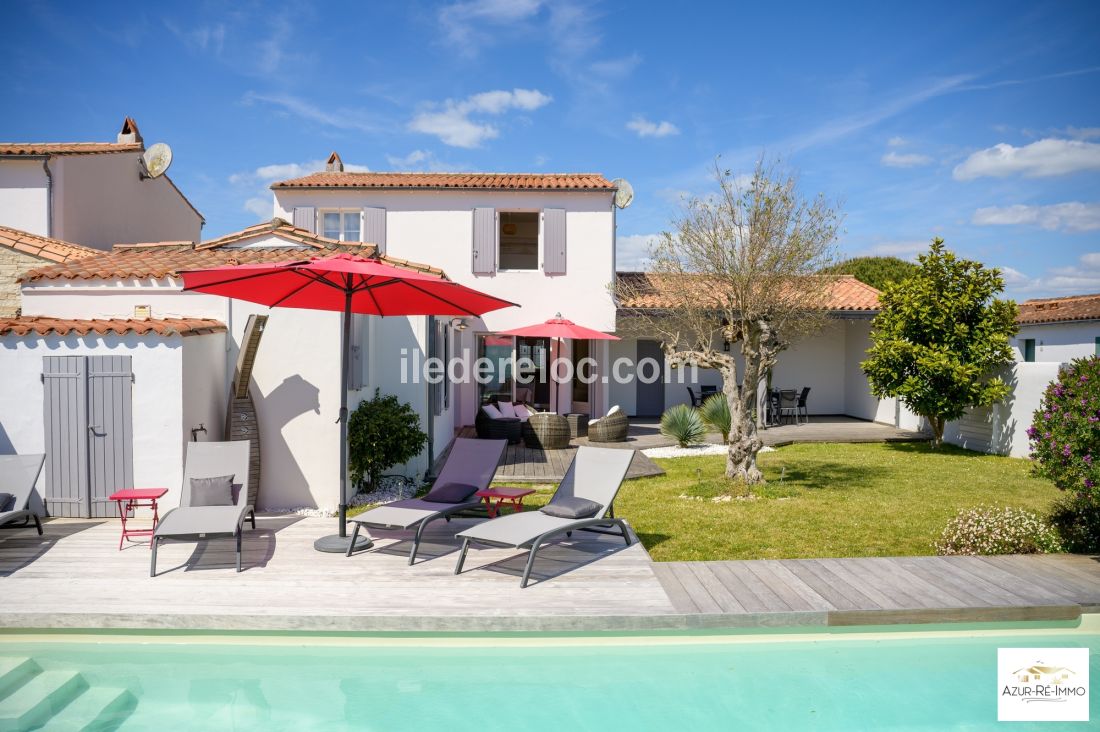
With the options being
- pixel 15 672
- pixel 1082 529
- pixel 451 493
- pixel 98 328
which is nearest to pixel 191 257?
pixel 98 328

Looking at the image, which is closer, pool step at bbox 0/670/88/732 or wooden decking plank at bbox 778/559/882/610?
pool step at bbox 0/670/88/732

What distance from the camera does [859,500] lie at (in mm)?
9430

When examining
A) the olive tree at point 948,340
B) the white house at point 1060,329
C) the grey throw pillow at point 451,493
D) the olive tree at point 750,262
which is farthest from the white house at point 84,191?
the white house at point 1060,329

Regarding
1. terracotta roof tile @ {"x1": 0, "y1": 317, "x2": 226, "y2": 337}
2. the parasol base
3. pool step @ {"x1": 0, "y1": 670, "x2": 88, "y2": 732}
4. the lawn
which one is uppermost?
terracotta roof tile @ {"x1": 0, "y1": 317, "x2": 226, "y2": 337}

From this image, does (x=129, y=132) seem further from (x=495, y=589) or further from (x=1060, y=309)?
(x=1060, y=309)

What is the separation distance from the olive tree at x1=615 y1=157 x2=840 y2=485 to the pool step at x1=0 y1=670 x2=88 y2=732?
8.24 metres

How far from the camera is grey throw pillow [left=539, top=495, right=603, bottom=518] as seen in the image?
625 cm

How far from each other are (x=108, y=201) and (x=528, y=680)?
14953 mm

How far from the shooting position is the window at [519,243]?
20.1 meters

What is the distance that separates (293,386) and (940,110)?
17.3m

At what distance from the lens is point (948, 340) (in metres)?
13.9

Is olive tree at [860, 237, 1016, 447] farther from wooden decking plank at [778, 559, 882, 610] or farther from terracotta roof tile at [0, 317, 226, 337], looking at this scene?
terracotta roof tile at [0, 317, 226, 337]

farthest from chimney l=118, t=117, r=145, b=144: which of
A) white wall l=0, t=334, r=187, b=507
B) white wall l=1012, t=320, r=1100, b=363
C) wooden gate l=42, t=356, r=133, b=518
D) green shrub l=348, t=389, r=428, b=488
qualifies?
white wall l=1012, t=320, r=1100, b=363

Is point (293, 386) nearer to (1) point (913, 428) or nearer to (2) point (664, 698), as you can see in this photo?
(2) point (664, 698)
